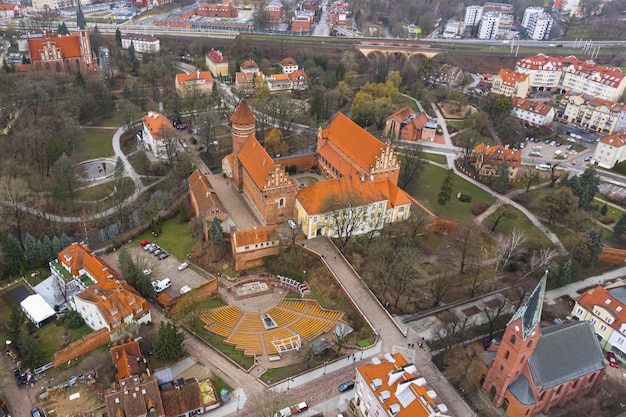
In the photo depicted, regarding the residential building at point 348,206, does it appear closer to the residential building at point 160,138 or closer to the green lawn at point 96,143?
the residential building at point 160,138

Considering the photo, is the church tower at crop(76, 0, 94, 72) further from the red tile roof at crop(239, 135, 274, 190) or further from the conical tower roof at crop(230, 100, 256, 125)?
the red tile roof at crop(239, 135, 274, 190)

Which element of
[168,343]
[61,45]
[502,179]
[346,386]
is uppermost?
[61,45]

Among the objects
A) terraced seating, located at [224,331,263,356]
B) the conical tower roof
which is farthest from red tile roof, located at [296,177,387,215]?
terraced seating, located at [224,331,263,356]

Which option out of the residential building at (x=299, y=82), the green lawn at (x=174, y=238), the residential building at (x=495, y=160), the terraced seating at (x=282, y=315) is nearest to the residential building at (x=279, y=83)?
the residential building at (x=299, y=82)

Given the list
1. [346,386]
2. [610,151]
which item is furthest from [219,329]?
[610,151]

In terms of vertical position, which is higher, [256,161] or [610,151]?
[256,161]

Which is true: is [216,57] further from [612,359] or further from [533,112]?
[612,359]

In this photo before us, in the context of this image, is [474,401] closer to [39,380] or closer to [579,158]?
[39,380]

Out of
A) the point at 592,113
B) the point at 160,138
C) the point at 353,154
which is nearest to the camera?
the point at 353,154
